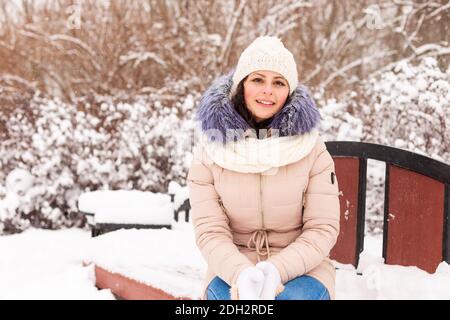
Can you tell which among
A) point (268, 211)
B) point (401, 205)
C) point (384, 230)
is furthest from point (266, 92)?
point (384, 230)

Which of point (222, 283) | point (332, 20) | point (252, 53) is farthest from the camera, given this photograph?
point (332, 20)

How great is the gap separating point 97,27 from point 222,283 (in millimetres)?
10144

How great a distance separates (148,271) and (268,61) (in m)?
1.80

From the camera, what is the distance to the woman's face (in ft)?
7.51

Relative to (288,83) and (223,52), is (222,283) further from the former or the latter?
(223,52)

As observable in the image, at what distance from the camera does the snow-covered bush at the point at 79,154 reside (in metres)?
6.61

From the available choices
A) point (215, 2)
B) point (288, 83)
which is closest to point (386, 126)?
point (288, 83)

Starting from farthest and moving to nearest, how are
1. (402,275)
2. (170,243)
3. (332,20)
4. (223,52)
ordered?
(332,20) < (223,52) < (170,243) < (402,275)

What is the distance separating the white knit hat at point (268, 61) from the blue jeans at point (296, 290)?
0.84 m

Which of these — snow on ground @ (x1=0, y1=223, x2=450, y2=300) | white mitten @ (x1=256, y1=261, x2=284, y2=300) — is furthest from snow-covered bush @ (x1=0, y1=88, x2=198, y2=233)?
white mitten @ (x1=256, y1=261, x2=284, y2=300)

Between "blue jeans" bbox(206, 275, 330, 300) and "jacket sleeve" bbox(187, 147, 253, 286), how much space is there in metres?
0.05

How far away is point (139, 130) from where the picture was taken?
695 centimetres

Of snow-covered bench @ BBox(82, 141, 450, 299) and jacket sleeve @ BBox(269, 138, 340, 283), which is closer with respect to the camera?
jacket sleeve @ BBox(269, 138, 340, 283)

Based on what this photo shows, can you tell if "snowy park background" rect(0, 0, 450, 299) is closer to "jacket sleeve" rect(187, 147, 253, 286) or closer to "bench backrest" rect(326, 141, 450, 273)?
"bench backrest" rect(326, 141, 450, 273)
